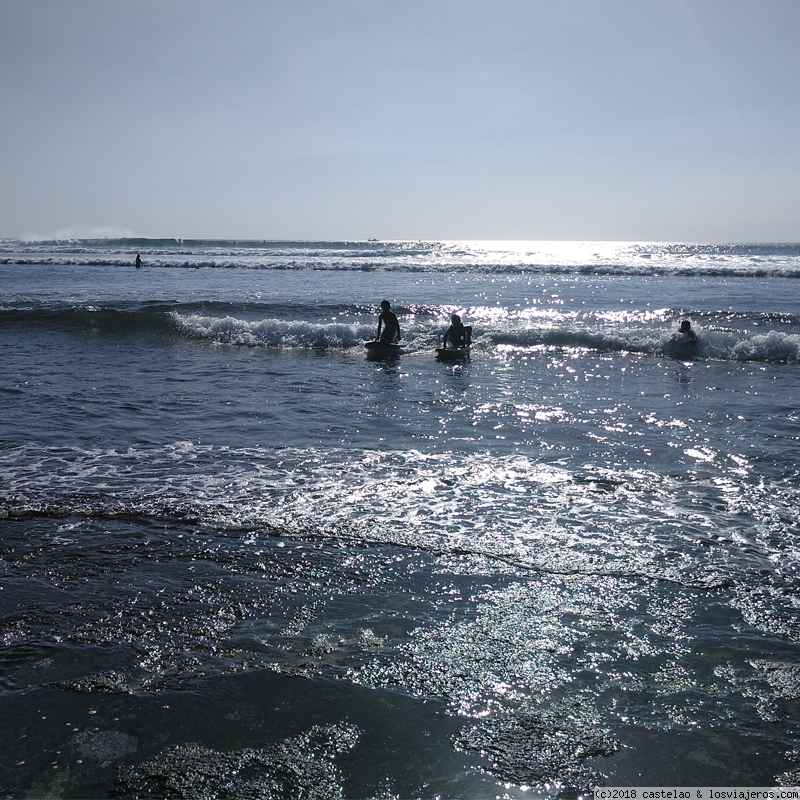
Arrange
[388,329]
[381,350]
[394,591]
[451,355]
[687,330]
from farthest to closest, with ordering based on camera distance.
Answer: [687,330]
[388,329]
[381,350]
[451,355]
[394,591]

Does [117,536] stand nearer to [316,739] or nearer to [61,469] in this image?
[61,469]

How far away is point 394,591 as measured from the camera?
5.13 meters

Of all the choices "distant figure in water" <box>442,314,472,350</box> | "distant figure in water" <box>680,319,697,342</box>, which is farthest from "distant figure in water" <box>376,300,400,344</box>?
"distant figure in water" <box>680,319,697,342</box>

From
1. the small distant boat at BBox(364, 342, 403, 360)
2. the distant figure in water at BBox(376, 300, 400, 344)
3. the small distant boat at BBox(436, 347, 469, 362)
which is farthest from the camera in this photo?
A: the distant figure in water at BBox(376, 300, 400, 344)

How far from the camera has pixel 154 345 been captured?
19953mm

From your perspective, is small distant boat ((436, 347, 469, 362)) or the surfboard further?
the surfboard

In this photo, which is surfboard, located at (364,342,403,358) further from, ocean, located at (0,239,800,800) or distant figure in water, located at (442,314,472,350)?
ocean, located at (0,239,800,800)

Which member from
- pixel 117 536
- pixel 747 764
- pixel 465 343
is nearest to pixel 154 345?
pixel 465 343

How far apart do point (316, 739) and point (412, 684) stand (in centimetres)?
70

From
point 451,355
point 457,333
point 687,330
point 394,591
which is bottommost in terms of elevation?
point 394,591

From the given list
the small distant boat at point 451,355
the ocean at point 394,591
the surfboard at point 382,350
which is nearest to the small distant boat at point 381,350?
the surfboard at point 382,350

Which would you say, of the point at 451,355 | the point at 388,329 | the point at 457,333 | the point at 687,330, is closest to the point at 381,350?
the point at 388,329

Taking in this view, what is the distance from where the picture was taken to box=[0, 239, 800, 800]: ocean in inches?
136

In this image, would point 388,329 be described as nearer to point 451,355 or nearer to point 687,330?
point 451,355
